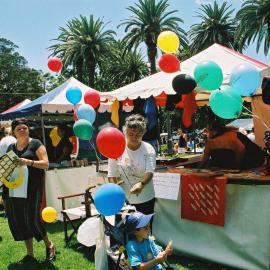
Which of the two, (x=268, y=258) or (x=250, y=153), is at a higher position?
(x=250, y=153)

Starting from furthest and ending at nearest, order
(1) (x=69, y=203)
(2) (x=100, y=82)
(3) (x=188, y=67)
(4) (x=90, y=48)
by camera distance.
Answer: (2) (x=100, y=82) → (4) (x=90, y=48) → (1) (x=69, y=203) → (3) (x=188, y=67)

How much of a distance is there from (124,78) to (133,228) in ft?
132

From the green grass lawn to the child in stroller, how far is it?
1428mm

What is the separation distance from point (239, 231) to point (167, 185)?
102 cm

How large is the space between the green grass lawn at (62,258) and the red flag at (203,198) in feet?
1.66

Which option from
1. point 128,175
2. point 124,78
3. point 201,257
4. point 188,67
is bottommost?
point 201,257

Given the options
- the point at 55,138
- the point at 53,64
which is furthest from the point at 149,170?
the point at 53,64

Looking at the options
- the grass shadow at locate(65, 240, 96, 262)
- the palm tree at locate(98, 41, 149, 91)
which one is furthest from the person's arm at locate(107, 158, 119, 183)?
the palm tree at locate(98, 41, 149, 91)

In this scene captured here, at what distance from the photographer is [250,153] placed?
5078 millimetres

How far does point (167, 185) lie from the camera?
455 cm

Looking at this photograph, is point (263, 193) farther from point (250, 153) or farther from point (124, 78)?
point (124, 78)

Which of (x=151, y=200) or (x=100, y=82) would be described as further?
(x=100, y=82)

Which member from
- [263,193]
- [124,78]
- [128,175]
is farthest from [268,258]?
[124,78]

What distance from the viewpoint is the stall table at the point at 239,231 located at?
3.74 m
